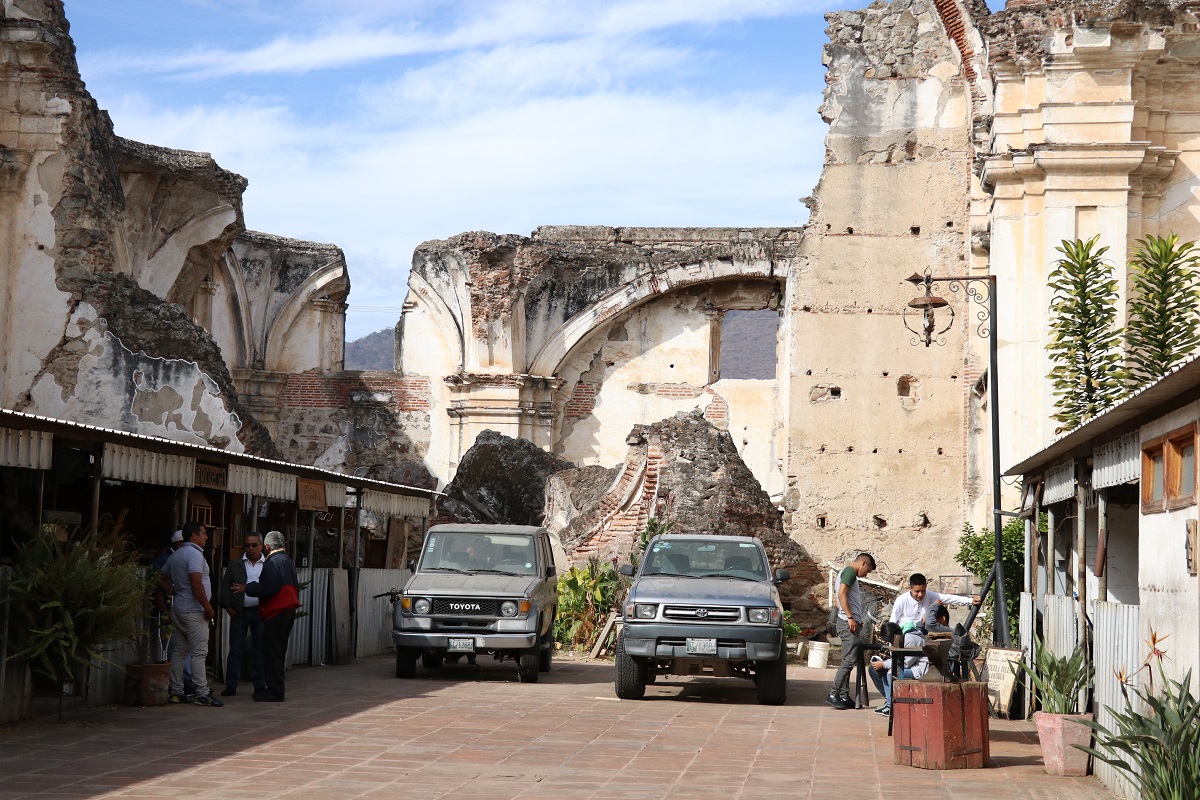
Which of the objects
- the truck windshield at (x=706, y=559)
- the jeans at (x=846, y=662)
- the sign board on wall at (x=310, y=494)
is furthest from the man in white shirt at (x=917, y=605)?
the sign board on wall at (x=310, y=494)

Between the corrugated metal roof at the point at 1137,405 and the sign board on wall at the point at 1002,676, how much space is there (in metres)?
2.09

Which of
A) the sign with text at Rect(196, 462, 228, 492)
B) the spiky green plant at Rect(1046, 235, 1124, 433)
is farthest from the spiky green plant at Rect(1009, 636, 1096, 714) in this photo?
the sign with text at Rect(196, 462, 228, 492)

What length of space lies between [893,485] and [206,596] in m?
15.8

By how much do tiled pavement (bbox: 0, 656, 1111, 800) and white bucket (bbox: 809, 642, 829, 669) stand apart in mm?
4729

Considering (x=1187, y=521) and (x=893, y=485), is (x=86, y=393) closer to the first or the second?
(x=893, y=485)

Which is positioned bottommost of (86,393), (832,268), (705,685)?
(705,685)

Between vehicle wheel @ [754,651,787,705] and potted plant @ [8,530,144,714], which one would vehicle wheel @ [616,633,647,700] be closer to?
vehicle wheel @ [754,651,787,705]

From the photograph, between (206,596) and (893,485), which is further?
(893,485)

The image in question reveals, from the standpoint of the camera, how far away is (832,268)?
26.4 meters

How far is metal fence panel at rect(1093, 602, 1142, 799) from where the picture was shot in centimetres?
873

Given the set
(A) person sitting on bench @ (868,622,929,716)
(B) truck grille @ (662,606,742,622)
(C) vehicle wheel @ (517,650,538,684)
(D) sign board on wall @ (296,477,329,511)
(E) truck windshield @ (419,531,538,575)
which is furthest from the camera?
(E) truck windshield @ (419,531,538,575)

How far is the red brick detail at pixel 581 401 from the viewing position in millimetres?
32906

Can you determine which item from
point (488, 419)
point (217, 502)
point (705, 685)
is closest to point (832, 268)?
point (488, 419)

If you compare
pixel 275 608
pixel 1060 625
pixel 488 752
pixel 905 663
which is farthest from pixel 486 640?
pixel 1060 625
